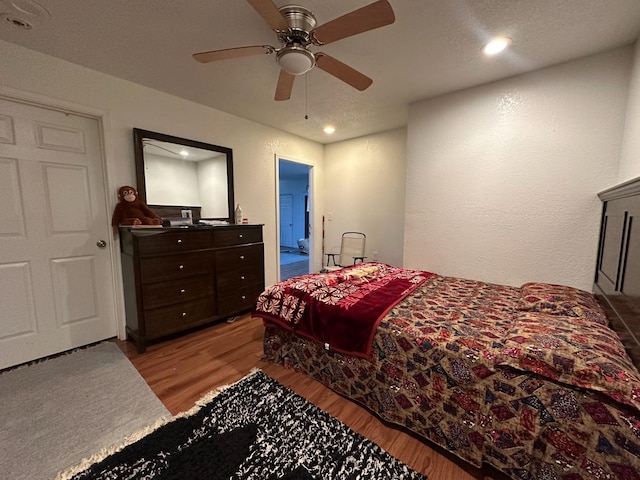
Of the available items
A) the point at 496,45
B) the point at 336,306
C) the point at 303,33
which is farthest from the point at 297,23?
the point at 336,306

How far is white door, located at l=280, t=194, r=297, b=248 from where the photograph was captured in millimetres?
8766

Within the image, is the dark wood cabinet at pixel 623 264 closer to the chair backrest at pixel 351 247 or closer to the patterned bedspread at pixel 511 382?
the patterned bedspread at pixel 511 382

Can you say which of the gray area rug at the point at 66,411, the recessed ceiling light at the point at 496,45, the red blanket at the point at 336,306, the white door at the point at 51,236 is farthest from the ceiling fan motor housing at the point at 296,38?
the gray area rug at the point at 66,411

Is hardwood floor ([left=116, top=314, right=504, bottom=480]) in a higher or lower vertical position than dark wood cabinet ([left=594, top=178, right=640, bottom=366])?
lower

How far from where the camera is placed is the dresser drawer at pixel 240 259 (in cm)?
277

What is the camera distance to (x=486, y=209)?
2633 mm

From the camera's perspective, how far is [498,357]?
118 centimetres

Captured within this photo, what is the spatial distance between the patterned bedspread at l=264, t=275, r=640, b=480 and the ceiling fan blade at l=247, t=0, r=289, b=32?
178 cm

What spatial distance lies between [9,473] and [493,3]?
11.7 ft

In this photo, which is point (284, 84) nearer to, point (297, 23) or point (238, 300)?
point (297, 23)

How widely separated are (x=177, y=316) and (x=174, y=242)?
70 cm

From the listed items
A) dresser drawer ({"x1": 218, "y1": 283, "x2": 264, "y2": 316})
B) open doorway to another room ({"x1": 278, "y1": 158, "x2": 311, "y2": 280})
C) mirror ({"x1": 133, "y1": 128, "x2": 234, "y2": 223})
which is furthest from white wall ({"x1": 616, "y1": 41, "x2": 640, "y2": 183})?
open doorway to another room ({"x1": 278, "y1": 158, "x2": 311, "y2": 280})

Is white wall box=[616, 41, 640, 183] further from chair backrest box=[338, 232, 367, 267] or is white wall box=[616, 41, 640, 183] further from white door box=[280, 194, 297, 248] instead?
white door box=[280, 194, 297, 248]

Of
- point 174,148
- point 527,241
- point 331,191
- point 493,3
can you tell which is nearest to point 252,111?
point 174,148
